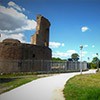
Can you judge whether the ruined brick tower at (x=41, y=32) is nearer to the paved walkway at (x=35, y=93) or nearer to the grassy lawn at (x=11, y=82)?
the grassy lawn at (x=11, y=82)

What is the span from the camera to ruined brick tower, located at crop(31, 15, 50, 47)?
43.9 metres

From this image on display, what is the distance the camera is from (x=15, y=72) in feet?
105

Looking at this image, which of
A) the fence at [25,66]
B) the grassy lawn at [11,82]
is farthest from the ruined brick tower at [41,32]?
the grassy lawn at [11,82]

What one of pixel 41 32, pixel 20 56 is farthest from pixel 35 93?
pixel 41 32

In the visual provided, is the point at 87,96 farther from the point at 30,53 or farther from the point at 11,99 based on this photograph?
the point at 30,53

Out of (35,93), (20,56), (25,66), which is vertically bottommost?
(35,93)

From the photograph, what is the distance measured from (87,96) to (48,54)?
3038cm

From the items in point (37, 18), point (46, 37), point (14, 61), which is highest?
point (37, 18)

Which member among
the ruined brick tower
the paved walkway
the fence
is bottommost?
the paved walkway

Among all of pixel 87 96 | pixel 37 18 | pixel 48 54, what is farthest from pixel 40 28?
pixel 87 96

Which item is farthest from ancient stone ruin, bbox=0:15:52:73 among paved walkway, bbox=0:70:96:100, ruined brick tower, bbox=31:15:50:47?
paved walkway, bbox=0:70:96:100

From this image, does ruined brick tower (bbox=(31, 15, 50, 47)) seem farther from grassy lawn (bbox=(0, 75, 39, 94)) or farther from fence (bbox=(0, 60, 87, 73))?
grassy lawn (bbox=(0, 75, 39, 94))

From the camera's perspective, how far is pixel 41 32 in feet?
148

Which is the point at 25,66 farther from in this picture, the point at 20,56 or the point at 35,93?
the point at 35,93
